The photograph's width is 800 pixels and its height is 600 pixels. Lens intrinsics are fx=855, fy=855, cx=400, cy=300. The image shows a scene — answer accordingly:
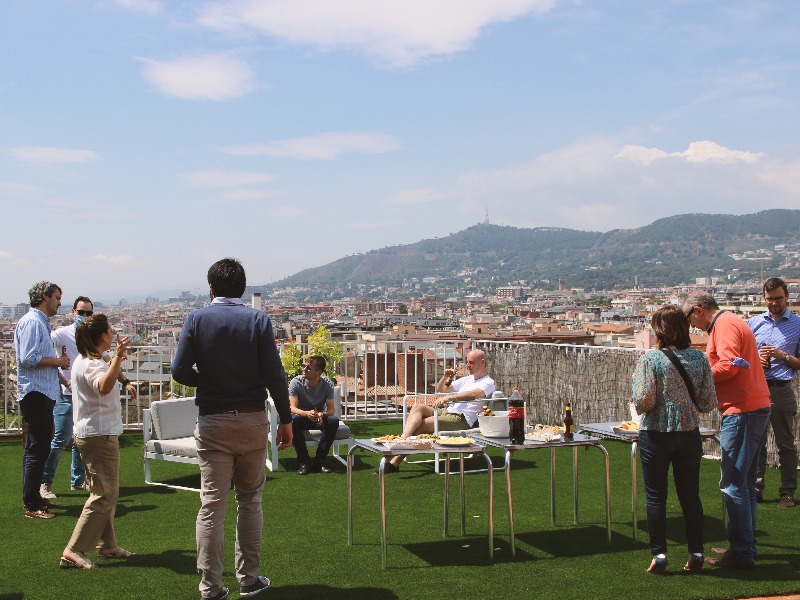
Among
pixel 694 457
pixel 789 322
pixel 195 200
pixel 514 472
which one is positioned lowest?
pixel 514 472

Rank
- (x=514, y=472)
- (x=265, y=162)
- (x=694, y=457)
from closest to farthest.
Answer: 1. (x=694, y=457)
2. (x=514, y=472)
3. (x=265, y=162)

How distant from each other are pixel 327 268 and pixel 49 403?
143 metres

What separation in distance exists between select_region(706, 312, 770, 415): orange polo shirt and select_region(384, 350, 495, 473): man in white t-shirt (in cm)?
309

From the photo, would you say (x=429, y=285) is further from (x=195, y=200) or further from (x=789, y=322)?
(x=789, y=322)

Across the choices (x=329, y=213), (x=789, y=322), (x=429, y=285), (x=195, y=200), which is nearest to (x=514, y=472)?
(x=789, y=322)

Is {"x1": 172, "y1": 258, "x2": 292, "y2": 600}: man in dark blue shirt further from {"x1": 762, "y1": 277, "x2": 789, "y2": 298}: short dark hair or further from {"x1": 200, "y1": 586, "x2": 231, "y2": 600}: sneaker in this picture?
{"x1": 762, "y1": 277, "x2": 789, "y2": 298}: short dark hair

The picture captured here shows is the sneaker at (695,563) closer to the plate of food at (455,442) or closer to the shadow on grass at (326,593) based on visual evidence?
the plate of food at (455,442)

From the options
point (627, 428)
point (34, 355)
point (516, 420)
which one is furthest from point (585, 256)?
point (516, 420)

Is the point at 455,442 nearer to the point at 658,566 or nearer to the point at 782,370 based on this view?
the point at 658,566

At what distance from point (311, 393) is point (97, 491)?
3.38m

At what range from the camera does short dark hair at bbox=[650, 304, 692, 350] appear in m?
4.27

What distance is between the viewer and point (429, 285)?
144 meters

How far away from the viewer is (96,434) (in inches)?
182

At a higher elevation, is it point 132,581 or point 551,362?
point 551,362
